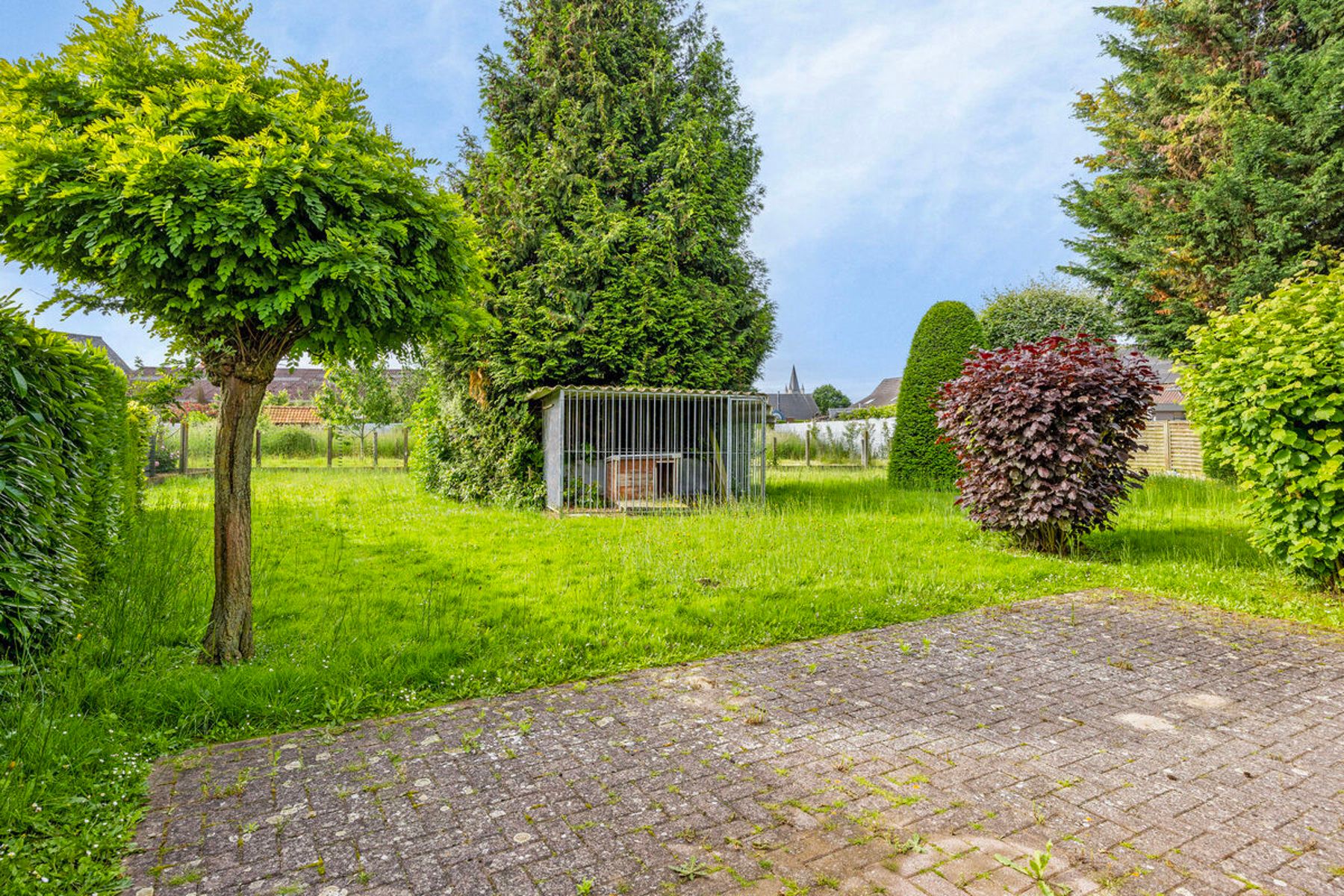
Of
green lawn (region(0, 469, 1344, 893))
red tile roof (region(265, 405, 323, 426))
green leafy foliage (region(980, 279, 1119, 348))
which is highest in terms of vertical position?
green leafy foliage (region(980, 279, 1119, 348))

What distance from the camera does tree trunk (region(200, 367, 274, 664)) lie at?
3.98 metres

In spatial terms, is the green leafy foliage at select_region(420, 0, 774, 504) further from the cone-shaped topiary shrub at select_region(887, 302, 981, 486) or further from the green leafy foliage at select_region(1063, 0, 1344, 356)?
the green leafy foliage at select_region(1063, 0, 1344, 356)

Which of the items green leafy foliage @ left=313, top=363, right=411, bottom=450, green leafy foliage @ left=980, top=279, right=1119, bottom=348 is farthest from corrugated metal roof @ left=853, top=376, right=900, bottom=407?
green leafy foliage @ left=313, top=363, right=411, bottom=450

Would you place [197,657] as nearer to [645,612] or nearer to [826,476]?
[645,612]

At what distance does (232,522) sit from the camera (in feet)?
13.1

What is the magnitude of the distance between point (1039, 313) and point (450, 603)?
2294 centimetres

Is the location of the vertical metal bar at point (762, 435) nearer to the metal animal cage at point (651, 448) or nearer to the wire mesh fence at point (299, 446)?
the metal animal cage at point (651, 448)

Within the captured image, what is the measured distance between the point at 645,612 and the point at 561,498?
6.06 metres

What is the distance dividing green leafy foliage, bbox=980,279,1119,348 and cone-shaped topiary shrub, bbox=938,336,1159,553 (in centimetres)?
1542

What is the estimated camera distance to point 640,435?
12773 mm

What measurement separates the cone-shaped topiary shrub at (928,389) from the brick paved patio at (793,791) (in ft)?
33.2

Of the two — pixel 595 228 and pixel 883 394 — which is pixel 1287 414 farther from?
pixel 883 394

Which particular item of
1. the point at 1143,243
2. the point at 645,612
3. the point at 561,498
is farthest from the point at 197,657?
the point at 1143,243

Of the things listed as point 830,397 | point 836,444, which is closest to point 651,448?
point 836,444
